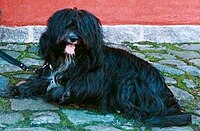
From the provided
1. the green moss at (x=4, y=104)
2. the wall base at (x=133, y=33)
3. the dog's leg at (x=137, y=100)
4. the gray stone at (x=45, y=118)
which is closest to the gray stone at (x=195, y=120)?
the dog's leg at (x=137, y=100)

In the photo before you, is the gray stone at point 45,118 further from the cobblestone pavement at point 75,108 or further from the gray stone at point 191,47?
the gray stone at point 191,47

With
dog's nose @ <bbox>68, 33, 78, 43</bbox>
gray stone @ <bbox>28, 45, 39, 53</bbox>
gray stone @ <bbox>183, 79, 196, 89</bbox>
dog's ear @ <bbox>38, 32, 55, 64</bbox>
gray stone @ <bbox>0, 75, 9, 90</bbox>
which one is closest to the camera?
dog's nose @ <bbox>68, 33, 78, 43</bbox>

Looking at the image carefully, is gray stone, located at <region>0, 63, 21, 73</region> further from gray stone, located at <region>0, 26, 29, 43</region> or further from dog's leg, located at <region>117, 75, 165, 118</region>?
dog's leg, located at <region>117, 75, 165, 118</region>

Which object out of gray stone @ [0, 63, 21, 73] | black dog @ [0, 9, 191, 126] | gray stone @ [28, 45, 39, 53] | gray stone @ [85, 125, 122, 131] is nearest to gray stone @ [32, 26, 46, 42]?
gray stone @ [28, 45, 39, 53]

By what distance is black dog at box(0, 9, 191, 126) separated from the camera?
4164 millimetres

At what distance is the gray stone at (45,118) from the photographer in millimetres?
4160

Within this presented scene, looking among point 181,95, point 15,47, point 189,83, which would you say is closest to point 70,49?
point 181,95

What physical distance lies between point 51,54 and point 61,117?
49 cm

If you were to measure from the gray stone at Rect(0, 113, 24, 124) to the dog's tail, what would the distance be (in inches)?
37.6

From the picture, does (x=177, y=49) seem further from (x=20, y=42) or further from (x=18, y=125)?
(x=18, y=125)

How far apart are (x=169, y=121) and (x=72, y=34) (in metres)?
0.97

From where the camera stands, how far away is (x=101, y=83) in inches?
172

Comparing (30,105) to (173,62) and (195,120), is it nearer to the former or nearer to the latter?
(195,120)

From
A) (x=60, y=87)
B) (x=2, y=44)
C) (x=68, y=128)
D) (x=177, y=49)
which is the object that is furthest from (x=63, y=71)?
(x=177, y=49)
